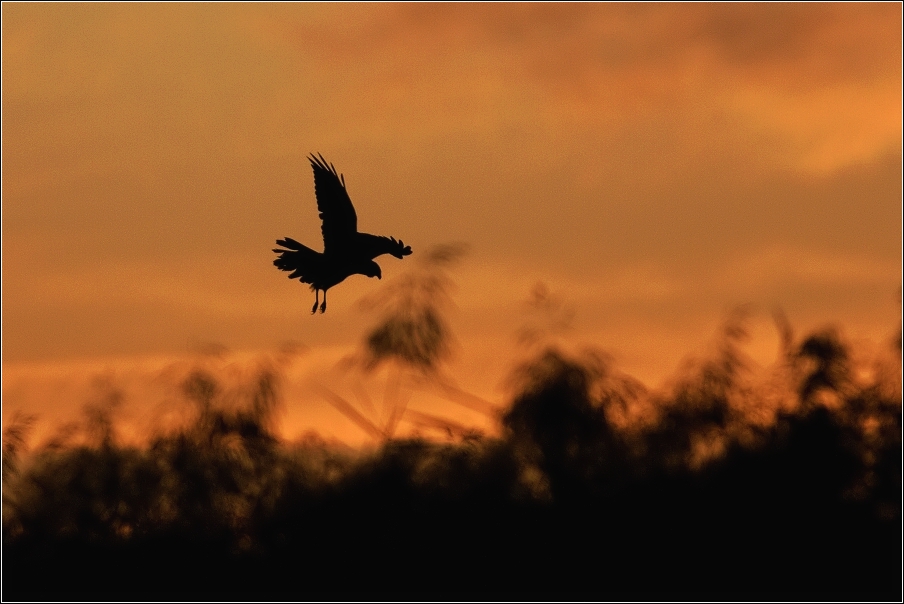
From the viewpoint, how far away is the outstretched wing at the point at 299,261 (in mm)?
6734

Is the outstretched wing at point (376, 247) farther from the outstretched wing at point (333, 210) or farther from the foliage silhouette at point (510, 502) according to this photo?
the foliage silhouette at point (510, 502)

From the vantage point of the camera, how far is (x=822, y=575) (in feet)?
128

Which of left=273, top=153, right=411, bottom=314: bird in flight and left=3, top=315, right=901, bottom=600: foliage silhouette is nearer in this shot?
left=273, top=153, right=411, bottom=314: bird in flight

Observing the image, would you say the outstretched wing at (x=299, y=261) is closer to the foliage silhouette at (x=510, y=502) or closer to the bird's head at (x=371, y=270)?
the bird's head at (x=371, y=270)

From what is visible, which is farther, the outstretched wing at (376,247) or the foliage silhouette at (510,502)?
the foliage silhouette at (510,502)

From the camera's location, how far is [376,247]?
6516 millimetres

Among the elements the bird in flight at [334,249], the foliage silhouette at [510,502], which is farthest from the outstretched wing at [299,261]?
the foliage silhouette at [510,502]

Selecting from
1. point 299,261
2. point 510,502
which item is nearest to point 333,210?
point 299,261

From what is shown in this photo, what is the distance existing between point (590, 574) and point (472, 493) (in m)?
4.03

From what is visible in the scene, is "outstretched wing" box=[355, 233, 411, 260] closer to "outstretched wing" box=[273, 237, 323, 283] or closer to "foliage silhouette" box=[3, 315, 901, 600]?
"outstretched wing" box=[273, 237, 323, 283]

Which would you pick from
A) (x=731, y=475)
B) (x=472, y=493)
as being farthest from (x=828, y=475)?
(x=472, y=493)

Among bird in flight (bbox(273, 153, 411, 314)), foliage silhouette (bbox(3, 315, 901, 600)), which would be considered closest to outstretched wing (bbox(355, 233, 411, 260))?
bird in flight (bbox(273, 153, 411, 314))

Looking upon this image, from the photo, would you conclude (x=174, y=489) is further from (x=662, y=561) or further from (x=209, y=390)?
(x=662, y=561)

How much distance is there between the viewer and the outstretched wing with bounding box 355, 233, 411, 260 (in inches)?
247
